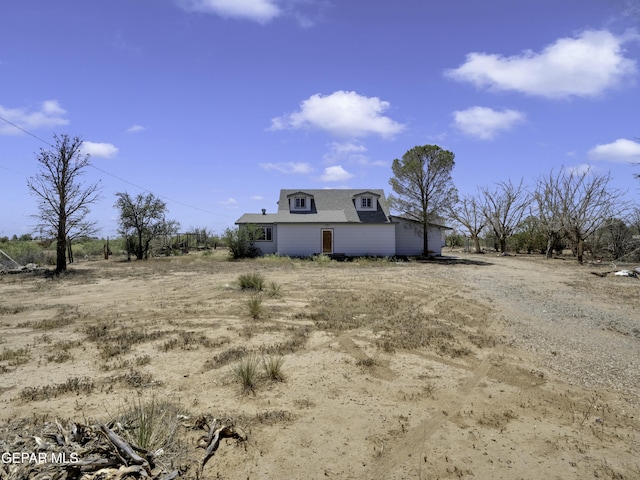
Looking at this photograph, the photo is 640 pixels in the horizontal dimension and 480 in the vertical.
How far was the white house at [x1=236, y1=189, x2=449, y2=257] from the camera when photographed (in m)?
29.2

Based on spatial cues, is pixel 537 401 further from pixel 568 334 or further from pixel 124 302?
pixel 124 302

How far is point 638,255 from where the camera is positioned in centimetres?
2689

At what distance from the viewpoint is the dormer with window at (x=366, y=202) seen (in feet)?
102

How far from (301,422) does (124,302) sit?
8770 mm

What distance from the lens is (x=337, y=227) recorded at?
29.3 m

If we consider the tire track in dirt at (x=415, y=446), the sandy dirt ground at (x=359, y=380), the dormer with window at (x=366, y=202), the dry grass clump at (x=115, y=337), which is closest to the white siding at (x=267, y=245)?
the dormer with window at (x=366, y=202)

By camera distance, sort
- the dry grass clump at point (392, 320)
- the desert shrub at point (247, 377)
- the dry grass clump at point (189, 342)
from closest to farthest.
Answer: the desert shrub at point (247, 377) → the dry grass clump at point (189, 342) → the dry grass clump at point (392, 320)

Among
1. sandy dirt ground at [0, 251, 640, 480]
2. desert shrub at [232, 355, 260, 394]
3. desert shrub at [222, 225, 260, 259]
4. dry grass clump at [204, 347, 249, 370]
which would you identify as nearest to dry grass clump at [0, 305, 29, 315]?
sandy dirt ground at [0, 251, 640, 480]

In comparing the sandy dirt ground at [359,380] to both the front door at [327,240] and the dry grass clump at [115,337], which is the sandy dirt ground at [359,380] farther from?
the front door at [327,240]

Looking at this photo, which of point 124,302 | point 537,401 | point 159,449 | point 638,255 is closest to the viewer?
point 159,449

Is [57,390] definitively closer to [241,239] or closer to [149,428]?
[149,428]

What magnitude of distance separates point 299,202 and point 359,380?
26101 millimetres

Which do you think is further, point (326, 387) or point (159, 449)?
point (326, 387)

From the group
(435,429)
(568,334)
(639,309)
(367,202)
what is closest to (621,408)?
(435,429)
